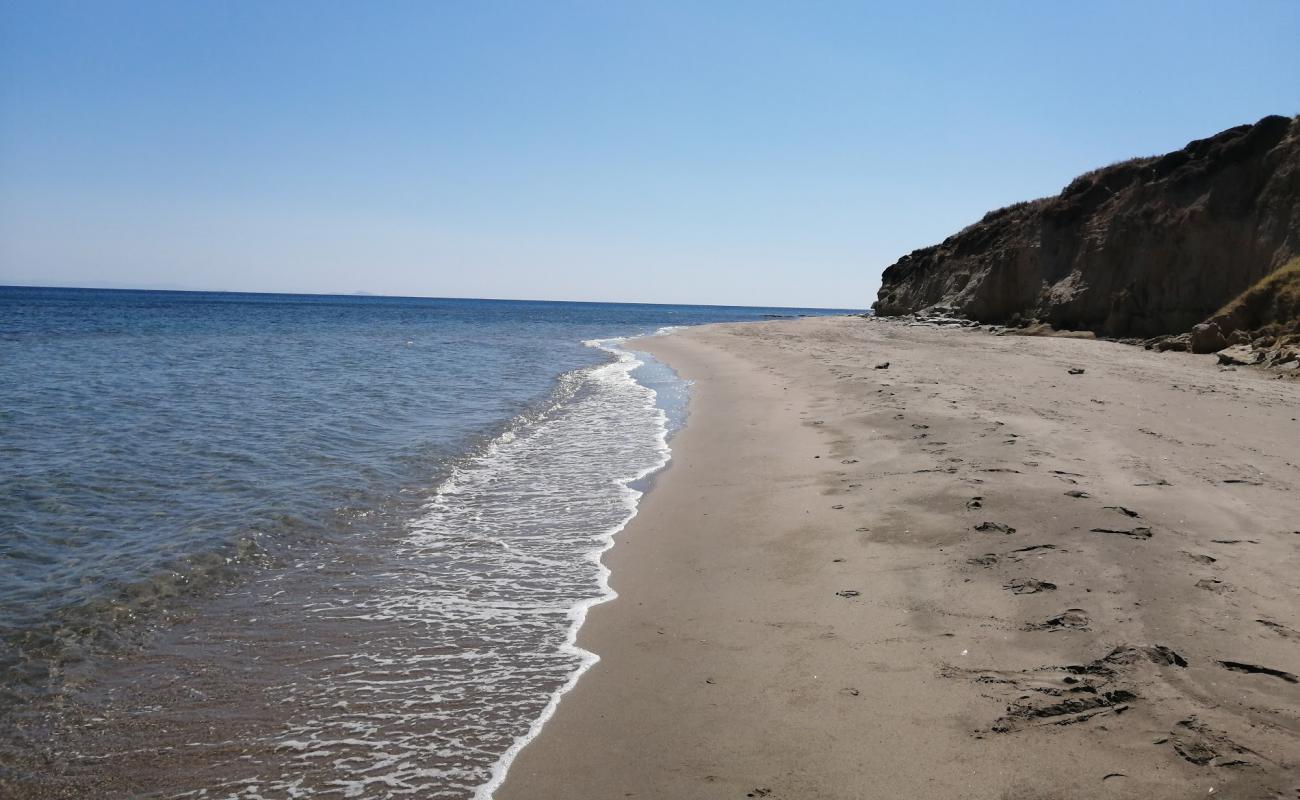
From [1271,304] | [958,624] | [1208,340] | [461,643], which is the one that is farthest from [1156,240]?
[461,643]

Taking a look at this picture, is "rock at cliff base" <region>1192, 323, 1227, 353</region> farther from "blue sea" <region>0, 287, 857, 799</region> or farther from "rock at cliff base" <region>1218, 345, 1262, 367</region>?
"blue sea" <region>0, 287, 857, 799</region>

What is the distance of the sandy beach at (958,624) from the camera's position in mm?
3338

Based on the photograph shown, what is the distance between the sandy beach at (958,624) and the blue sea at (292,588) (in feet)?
1.93

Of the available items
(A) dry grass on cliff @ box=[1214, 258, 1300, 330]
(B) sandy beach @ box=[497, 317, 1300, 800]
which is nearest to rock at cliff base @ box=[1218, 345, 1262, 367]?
(A) dry grass on cliff @ box=[1214, 258, 1300, 330]

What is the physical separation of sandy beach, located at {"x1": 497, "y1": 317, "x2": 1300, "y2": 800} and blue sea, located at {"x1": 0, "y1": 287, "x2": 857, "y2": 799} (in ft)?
1.93

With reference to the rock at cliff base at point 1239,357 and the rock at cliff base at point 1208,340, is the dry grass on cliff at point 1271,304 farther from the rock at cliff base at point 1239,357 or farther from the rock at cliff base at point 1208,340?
the rock at cliff base at point 1239,357

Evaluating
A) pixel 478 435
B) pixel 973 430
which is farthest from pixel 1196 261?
pixel 478 435

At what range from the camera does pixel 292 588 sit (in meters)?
6.07

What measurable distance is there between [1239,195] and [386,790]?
2855 cm

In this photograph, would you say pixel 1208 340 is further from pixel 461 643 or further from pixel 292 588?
pixel 292 588

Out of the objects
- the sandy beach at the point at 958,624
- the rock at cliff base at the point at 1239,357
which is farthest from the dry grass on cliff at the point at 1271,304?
the sandy beach at the point at 958,624

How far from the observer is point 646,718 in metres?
4.02

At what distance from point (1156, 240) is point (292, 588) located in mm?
27439

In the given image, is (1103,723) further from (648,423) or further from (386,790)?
(648,423)
